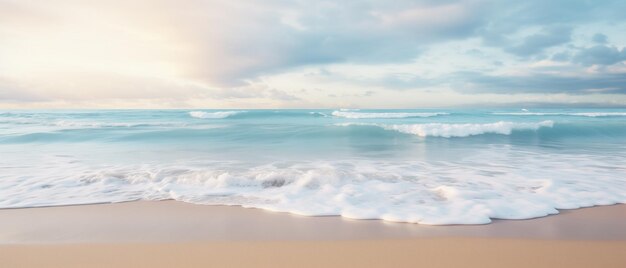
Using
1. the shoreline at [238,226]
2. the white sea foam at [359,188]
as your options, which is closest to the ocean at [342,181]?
the white sea foam at [359,188]

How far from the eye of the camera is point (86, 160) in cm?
855

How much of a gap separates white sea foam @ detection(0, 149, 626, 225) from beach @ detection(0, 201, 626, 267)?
0.33 meters

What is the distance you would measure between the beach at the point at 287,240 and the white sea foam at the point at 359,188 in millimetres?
330

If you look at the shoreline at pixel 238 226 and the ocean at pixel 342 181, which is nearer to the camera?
the shoreline at pixel 238 226

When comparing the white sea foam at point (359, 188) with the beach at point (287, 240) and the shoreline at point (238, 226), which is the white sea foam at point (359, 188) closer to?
the shoreline at point (238, 226)

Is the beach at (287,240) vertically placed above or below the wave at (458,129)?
below

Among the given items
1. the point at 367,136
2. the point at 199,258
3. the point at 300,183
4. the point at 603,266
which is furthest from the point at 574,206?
the point at 367,136

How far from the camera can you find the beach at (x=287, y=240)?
271cm

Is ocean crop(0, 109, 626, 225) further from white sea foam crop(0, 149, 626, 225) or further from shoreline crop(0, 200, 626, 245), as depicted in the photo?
shoreline crop(0, 200, 626, 245)

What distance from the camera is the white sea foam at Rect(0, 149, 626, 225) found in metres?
4.11

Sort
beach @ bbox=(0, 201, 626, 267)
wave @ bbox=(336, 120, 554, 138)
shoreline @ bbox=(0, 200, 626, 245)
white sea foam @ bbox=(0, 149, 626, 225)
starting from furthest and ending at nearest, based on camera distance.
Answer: wave @ bbox=(336, 120, 554, 138), white sea foam @ bbox=(0, 149, 626, 225), shoreline @ bbox=(0, 200, 626, 245), beach @ bbox=(0, 201, 626, 267)

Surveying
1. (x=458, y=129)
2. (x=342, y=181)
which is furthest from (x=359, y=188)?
(x=458, y=129)

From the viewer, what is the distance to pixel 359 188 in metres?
5.17

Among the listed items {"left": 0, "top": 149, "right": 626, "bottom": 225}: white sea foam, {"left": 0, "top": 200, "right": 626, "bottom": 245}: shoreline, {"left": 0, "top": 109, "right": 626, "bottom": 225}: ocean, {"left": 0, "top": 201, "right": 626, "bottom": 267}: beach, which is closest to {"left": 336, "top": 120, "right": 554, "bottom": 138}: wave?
{"left": 0, "top": 109, "right": 626, "bottom": 225}: ocean
